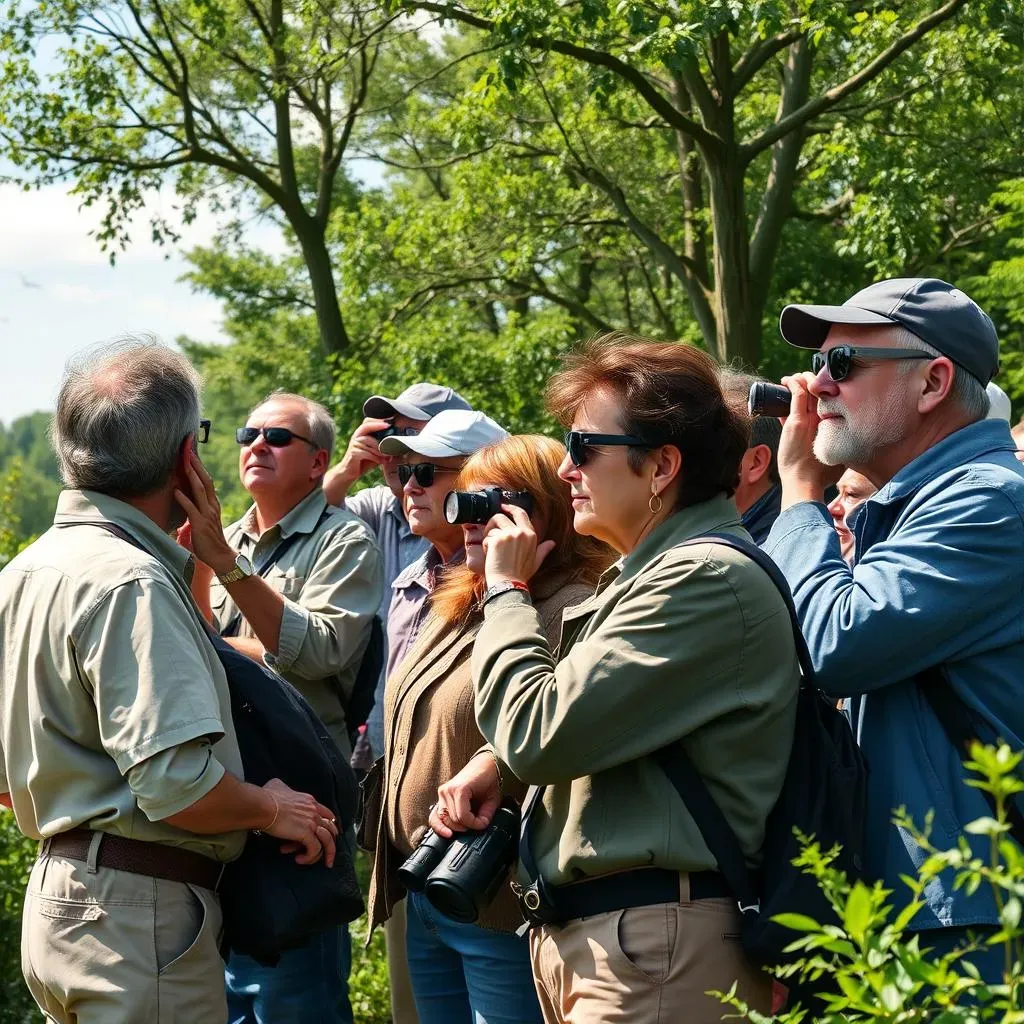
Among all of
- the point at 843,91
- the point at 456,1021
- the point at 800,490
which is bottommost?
the point at 456,1021

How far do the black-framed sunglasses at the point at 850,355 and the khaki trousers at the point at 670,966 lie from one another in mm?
1064

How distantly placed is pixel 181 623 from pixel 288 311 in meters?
24.1

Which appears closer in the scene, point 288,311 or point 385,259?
point 385,259

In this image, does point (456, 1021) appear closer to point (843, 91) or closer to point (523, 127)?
point (843, 91)

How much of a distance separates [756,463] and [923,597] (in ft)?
4.82

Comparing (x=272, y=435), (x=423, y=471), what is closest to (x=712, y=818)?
(x=423, y=471)

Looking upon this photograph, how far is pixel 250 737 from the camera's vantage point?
10.2 feet

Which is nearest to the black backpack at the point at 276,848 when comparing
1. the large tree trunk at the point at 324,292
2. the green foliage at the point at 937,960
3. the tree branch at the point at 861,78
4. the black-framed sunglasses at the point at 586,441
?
the black-framed sunglasses at the point at 586,441

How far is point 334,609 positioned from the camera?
4.44 meters

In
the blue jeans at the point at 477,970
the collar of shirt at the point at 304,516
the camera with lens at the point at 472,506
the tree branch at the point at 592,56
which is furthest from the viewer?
the tree branch at the point at 592,56

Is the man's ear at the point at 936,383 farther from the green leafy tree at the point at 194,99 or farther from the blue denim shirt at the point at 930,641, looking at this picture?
the green leafy tree at the point at 194,99

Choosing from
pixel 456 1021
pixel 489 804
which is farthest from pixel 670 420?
pixel 456 1021

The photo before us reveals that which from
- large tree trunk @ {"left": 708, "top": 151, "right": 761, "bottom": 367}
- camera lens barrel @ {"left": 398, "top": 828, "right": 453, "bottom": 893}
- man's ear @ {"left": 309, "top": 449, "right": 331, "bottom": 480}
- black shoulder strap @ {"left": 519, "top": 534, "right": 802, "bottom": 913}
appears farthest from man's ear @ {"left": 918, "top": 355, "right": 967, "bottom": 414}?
large tree trunk @ {"left": 708, "top": 151, "right": 761, "bottom": 367}

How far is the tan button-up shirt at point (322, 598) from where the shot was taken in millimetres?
4277
